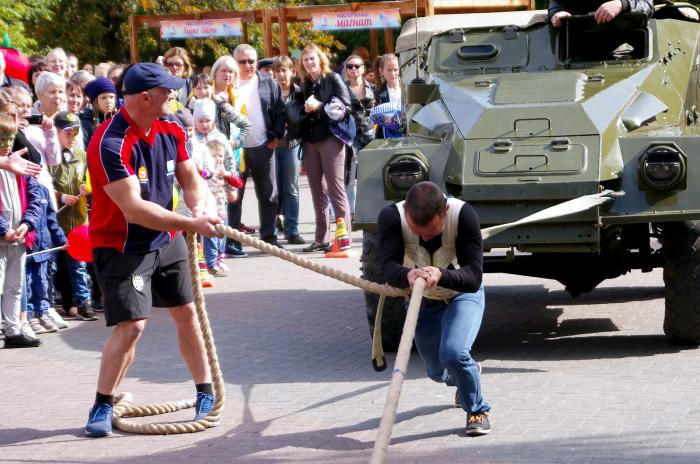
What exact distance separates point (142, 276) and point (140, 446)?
86cm

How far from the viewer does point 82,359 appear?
9.15 metres

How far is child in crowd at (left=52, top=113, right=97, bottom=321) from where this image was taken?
35.0 ft

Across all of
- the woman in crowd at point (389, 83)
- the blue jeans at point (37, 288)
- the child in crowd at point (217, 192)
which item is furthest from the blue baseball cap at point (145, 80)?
the woman in crowd at point (389, 83)

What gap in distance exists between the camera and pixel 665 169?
813 cm

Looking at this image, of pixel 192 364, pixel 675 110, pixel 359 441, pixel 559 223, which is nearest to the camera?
pixel 359 441

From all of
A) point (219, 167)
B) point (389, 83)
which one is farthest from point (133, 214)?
point (389, 83)

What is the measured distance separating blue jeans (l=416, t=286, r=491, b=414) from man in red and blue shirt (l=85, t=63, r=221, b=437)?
124 cm

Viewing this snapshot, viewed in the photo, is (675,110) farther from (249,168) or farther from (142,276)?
(249,168)

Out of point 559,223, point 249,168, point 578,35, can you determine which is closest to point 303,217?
point 249,168

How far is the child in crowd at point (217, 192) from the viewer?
12.5 m

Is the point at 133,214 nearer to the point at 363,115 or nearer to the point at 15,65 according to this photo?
the point at 15,65

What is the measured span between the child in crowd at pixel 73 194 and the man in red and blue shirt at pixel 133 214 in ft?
12.0

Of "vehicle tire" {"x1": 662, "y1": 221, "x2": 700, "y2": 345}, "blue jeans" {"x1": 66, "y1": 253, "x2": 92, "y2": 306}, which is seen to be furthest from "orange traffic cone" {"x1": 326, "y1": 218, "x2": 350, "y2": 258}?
"vehicle tire" {"x1": 662, "y1": 221, "x2": 700, "y2": 345}

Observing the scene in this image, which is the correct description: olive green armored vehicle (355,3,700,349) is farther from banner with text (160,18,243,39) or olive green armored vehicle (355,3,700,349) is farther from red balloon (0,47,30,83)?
banner with text (160,18,243,39)
